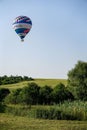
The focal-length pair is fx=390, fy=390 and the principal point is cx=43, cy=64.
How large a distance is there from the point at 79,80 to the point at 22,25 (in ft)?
65.9

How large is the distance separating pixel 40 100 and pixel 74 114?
22.4 metres

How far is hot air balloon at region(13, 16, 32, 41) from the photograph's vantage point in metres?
40.1

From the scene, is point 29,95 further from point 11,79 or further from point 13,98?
point 11,79

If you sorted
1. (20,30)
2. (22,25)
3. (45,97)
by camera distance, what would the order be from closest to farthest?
1. (22,25)
2. (20,30)
3. (45,97)

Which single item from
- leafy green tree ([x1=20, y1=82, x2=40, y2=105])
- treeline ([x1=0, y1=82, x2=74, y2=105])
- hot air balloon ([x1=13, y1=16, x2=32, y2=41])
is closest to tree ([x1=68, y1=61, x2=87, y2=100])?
treeline ([x1=0, y1=82, x2=74, y2=105])

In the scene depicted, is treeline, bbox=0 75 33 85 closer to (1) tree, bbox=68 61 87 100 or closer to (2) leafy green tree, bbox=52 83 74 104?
(1) tree, bbox=68 61 87 100

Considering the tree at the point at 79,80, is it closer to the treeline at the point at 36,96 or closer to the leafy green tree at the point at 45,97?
the treeline at the point at 36,96

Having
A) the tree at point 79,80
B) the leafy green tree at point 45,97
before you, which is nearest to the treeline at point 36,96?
the leafy green tree at point 45,97

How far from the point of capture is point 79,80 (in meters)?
57.4

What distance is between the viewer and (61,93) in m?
51.1

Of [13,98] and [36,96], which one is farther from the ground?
[36,96]

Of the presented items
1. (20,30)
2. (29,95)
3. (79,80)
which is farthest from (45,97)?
(20,30)

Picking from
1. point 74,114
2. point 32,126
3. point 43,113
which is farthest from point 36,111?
point 32,126

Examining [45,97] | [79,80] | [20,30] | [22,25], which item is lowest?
[45,97]
